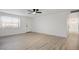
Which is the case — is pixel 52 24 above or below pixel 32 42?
above

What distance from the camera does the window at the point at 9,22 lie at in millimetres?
1762

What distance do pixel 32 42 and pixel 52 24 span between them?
0.70 metres

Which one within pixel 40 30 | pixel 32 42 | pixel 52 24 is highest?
pixel 52 24

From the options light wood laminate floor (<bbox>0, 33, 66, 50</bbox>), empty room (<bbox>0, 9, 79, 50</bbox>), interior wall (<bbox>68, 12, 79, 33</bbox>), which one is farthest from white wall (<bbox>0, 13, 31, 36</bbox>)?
interior wall (<bbox>68, 12, 79, 33</bbox>)

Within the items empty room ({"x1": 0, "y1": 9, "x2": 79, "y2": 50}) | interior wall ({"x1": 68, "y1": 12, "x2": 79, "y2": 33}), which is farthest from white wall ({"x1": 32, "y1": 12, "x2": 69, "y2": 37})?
interior wall ({"x1": 68, "y1": 12, "x2": 79, "y2": 33})

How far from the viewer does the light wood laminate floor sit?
1.77 metres

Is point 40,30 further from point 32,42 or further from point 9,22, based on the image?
point 9,22

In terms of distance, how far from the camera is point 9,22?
1.87 metres

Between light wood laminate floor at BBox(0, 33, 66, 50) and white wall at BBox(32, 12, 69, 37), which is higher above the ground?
white wall at BBox(32, 12, 69, 37)

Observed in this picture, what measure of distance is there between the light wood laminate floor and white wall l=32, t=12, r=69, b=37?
133mm

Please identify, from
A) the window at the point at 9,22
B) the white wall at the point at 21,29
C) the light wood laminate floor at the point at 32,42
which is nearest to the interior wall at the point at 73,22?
the light wood laminate floor at the point at 32,42

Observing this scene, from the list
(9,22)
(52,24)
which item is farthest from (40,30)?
(9,22)

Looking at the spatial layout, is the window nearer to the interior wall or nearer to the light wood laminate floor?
the light wood laminate floor
